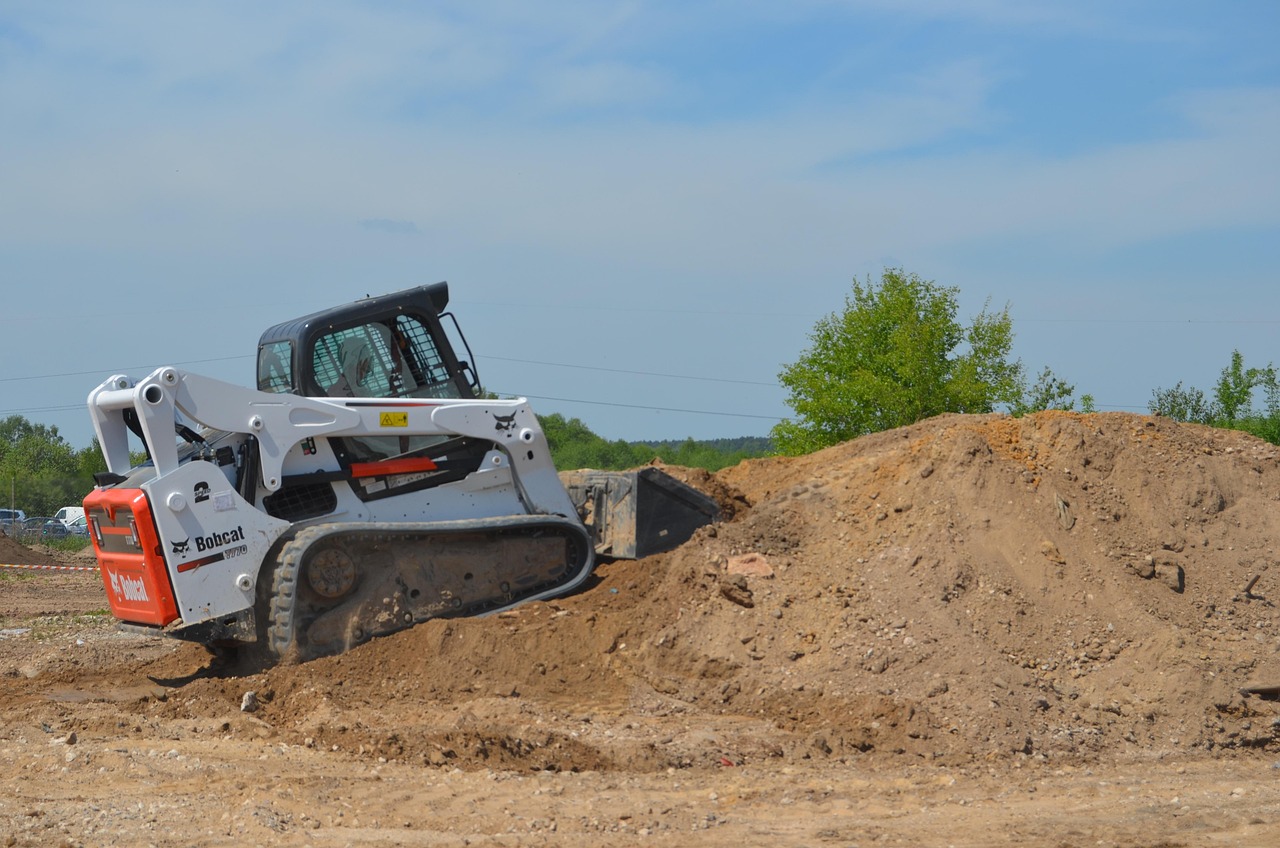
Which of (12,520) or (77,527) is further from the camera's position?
(77,527)

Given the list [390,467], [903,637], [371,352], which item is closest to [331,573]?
[390,467]

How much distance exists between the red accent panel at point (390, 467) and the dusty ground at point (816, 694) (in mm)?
1452

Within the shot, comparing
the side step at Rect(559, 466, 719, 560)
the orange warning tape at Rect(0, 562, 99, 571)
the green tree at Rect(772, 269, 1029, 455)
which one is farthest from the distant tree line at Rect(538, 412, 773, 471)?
the side step at Rect(559, 466, 719, 560)

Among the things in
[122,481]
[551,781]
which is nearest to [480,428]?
[122,481]

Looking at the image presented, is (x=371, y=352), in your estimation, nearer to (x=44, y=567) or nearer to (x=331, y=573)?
(x=331, y=573)

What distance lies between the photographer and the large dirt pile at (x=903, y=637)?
773 cm

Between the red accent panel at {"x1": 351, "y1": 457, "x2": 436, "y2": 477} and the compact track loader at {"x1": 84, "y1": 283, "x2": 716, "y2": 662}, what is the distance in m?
0.01

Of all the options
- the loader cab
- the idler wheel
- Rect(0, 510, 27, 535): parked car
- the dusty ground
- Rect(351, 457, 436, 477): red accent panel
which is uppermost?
the loader cab

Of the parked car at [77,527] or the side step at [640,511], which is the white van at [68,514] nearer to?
the parked car at [77,527]

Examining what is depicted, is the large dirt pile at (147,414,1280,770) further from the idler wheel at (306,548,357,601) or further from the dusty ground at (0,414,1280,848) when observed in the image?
the idler wheel at (306,548,357,601)

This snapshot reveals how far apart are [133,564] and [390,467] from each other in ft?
6.72

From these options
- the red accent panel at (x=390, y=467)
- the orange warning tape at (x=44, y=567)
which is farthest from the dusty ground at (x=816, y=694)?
the orange warning tape at (x=44, y=567)

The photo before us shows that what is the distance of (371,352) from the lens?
10641 mm

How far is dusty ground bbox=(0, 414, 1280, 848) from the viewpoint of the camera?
20.1ft
